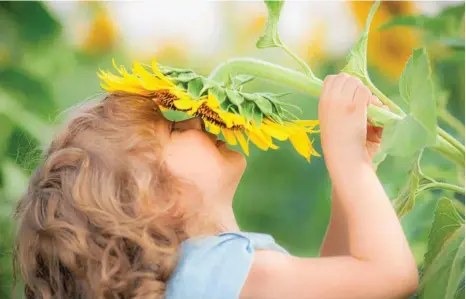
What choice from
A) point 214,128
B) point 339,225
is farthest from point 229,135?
point 339,225

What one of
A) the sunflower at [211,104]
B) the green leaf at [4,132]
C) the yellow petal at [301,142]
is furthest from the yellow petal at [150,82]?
the green leaf at [4,132]

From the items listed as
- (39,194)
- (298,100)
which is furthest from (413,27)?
(39,194)

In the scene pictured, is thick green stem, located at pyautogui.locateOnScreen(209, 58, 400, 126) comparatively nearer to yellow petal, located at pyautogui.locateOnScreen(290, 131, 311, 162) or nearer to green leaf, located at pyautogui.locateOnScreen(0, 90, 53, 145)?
yellow petal, located at pyautogui.locateOnScreen(290, 131, 311, 162)

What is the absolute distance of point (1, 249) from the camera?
771 millimetres

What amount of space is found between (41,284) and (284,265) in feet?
0.59

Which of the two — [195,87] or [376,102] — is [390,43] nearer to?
[376,102]

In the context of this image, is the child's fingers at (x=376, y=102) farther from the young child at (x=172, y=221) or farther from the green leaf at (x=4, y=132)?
the green leaf at (x=4, y=132)

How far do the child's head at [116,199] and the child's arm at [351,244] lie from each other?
7 centimetres

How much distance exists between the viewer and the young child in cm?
60

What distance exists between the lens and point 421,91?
570 millimetres

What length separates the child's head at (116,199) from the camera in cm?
61

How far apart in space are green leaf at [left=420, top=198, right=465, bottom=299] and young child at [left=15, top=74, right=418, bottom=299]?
23 millimetres

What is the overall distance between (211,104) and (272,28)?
0.08m

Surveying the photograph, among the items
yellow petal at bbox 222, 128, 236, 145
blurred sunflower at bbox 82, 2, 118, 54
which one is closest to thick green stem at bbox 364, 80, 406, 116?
yellow petal at bbox 222, 128, 236, 145
